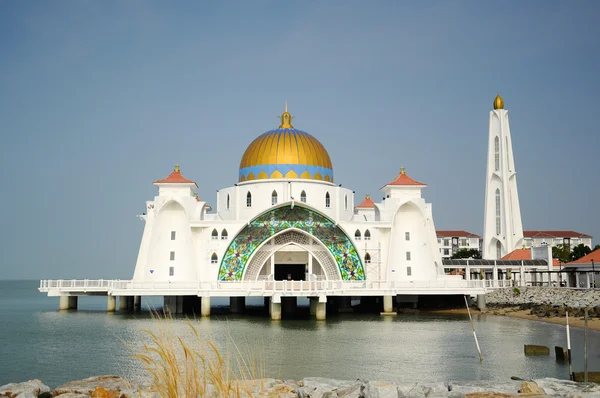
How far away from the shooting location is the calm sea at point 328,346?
17172 mm

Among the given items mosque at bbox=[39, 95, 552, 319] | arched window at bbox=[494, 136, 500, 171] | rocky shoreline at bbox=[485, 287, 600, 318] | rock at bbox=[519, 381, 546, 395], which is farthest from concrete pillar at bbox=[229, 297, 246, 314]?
arched window at bbox=[494, 136, 500, 171]

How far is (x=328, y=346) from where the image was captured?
2217cm

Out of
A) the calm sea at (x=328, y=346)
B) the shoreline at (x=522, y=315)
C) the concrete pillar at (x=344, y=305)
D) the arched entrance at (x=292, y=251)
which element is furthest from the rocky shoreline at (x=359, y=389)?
the concrete pillar at (x=344, y=305)

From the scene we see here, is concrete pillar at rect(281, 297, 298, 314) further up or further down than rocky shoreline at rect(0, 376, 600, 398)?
further up

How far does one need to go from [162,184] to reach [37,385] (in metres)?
24.4

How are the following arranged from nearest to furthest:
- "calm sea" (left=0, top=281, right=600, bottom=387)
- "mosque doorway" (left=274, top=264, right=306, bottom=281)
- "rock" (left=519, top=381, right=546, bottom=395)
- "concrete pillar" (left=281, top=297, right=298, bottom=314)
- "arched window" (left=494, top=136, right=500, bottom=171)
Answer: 1. "rock" (left=519, top=381, right=546, bottom=395)
2. "calm sea" (left=0, top=281, right=600, bottom=387)
3. "concrete pillar" (left=281, top=297, right=298, bottom=314)
4. "mosque doorway" (left=274, top=264, right=306, bottom=281)
5. "arched window" (left=494, top=136, right=500, bottom=171)

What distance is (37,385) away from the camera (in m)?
12.7

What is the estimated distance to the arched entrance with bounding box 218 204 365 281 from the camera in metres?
35.9

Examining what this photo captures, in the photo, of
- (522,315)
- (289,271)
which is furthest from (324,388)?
(289,271)

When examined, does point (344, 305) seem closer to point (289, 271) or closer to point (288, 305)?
point (288, 305)

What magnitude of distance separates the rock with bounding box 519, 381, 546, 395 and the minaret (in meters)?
42.4

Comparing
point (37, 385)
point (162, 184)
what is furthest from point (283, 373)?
point (162, 184)

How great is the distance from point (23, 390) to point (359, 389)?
650 cm

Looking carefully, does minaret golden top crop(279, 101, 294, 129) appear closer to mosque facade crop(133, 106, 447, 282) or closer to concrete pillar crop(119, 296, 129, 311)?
mosque facade crop(133, 106, 447, 282)
